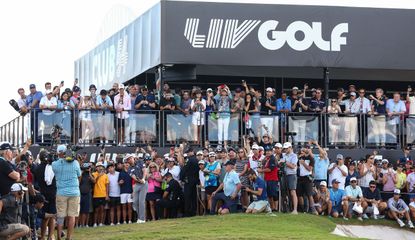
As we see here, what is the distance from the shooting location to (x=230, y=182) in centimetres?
2544

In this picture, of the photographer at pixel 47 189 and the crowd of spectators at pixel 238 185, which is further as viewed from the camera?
the crowd of spectators at pixel 238 185

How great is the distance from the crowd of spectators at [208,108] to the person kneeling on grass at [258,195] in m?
3.43

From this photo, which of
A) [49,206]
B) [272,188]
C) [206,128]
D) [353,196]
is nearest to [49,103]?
[206,128]

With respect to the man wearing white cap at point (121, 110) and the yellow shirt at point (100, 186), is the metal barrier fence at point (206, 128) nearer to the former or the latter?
the man wearing white cap at point (121, 110)

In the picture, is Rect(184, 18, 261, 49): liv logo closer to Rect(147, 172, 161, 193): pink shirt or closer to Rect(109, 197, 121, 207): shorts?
Rect(147, 172, 161, 193): pink shirt

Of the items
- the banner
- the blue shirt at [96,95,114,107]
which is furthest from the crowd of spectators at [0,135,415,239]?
the banner

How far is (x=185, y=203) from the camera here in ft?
86.1

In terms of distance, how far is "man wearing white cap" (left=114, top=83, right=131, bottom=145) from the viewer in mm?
28609

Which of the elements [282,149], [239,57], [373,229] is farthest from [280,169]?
[239,57]

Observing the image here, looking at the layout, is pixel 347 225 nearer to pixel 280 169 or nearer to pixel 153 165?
pixel 280 169

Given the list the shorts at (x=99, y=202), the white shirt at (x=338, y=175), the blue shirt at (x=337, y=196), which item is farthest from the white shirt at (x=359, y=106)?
the shorts at (x=99, y=202)

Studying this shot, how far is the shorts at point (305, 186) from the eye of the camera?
26.3m

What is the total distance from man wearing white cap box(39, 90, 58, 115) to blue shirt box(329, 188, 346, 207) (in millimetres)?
7717

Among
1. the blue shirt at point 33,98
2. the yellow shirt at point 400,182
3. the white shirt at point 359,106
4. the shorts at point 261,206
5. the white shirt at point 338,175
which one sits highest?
the blue shirt at point 33,98
